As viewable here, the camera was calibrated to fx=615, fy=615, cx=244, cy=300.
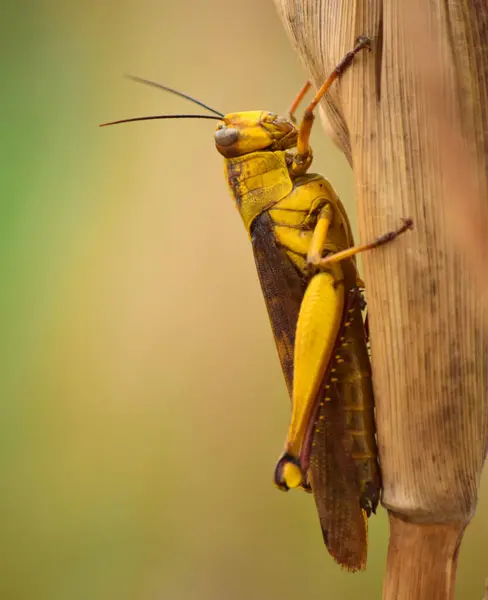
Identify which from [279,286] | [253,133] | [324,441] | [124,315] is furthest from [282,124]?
[124,315]

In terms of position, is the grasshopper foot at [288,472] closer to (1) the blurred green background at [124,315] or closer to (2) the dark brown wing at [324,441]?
(2) the dark brown wing at [324,441]

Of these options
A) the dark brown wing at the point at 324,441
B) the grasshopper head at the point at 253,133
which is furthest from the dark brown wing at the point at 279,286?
the grasshopper head at the point at 253,133

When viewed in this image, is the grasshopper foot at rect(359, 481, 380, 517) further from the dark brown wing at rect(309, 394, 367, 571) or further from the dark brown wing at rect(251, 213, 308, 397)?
the dark brown wing at rect(251, 213, 308, 397)

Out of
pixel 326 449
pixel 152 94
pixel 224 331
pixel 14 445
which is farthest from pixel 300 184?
pixel 14 445

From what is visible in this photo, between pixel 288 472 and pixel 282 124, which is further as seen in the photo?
pixel 282 124

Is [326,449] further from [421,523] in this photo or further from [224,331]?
[224,331]

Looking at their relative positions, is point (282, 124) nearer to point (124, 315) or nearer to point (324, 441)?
point (324, 441)
